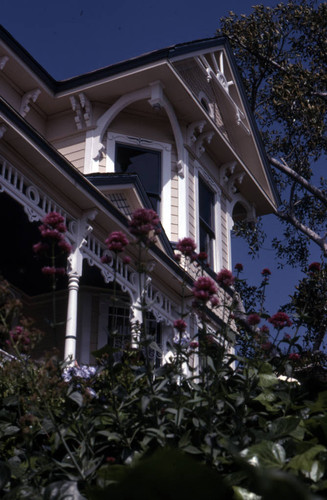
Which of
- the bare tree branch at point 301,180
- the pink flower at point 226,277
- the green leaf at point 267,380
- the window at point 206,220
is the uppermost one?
the bare tree branch at point 301,180

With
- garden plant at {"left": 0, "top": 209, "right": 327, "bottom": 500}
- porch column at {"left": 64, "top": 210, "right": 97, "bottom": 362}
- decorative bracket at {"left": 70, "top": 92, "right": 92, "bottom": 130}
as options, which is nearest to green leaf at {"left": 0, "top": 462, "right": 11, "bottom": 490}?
garden plant at {"left": 0, "top": 209, "right": 327, "bottom": 500}

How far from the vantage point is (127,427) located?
290 centimetres

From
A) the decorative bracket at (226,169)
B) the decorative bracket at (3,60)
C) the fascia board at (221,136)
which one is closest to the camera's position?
the decorative bracket at (3,60)

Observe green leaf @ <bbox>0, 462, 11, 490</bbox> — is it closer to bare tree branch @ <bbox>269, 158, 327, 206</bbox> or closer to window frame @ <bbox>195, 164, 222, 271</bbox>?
window frame @ <bbox>195, 164, 222, 271</bbox>

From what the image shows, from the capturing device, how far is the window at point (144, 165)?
41.9 feet

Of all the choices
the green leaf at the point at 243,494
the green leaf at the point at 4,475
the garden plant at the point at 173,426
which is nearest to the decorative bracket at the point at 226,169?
the garden plant at the point at 173,426

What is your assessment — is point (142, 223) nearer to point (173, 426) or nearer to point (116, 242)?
point (116, 242)

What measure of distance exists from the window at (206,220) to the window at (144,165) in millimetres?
1442

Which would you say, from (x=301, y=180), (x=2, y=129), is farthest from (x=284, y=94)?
(x=2, y=129)

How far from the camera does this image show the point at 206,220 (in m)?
14.1

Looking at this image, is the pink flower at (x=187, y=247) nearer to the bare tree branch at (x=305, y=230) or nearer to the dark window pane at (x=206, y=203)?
the dark window pane at (x=206, y=203)

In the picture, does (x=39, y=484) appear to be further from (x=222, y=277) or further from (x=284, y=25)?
(x=284, y=25)

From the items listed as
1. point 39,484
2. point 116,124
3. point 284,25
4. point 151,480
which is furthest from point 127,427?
point 284,25

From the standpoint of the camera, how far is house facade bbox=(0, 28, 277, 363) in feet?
28.3
